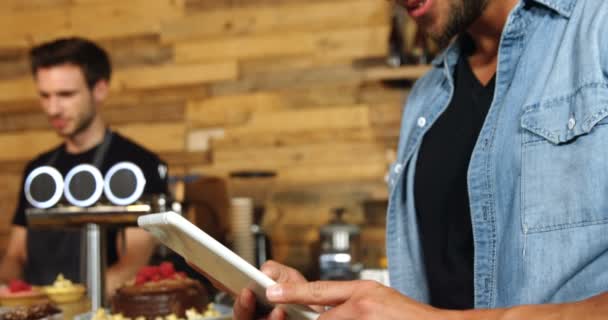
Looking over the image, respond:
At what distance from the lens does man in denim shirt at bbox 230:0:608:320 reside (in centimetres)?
111

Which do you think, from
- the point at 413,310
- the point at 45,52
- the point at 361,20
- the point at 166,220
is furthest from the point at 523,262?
the point at 361,20

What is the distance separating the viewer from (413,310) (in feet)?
3.64

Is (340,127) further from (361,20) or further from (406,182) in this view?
(406,182)

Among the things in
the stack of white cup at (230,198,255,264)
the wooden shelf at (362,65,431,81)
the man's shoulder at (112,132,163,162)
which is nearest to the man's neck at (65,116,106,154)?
the man's shoulder at (112,132,163,162)

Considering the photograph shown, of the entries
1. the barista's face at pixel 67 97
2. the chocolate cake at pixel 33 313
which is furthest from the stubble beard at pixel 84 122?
the chocolate cake at pixel 33 313

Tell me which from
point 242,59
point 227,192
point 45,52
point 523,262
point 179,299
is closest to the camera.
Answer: point 523,262

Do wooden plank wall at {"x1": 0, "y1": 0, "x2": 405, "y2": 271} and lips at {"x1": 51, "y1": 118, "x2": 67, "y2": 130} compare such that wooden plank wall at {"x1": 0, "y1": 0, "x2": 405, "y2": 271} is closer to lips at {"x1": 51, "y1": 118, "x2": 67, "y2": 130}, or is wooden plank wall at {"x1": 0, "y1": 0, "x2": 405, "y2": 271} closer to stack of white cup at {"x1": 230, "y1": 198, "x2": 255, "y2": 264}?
stack of white cup at {"x1": 230, "y1": 198, "x2": 255, "y2": 264}

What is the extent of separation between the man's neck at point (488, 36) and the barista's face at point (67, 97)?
1861 millimetres

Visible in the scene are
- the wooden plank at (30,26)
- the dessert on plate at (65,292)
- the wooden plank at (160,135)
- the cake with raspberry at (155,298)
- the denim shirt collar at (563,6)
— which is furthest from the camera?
the wooden plank at (30,26)

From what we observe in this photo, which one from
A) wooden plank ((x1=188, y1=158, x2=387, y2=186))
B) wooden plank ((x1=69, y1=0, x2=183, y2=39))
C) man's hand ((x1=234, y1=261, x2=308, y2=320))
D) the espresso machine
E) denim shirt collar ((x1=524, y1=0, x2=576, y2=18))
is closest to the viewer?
man's hand ((x1=234, y1=261, x2=308, y2=320))

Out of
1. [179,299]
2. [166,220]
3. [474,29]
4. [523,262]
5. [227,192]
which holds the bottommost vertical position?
[227,192]

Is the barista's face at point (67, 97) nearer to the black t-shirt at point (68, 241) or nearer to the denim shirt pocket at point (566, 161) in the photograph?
the black t-shirt at point (68, 241)

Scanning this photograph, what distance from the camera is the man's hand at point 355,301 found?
109cm

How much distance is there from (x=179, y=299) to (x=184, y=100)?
8.01 feet
